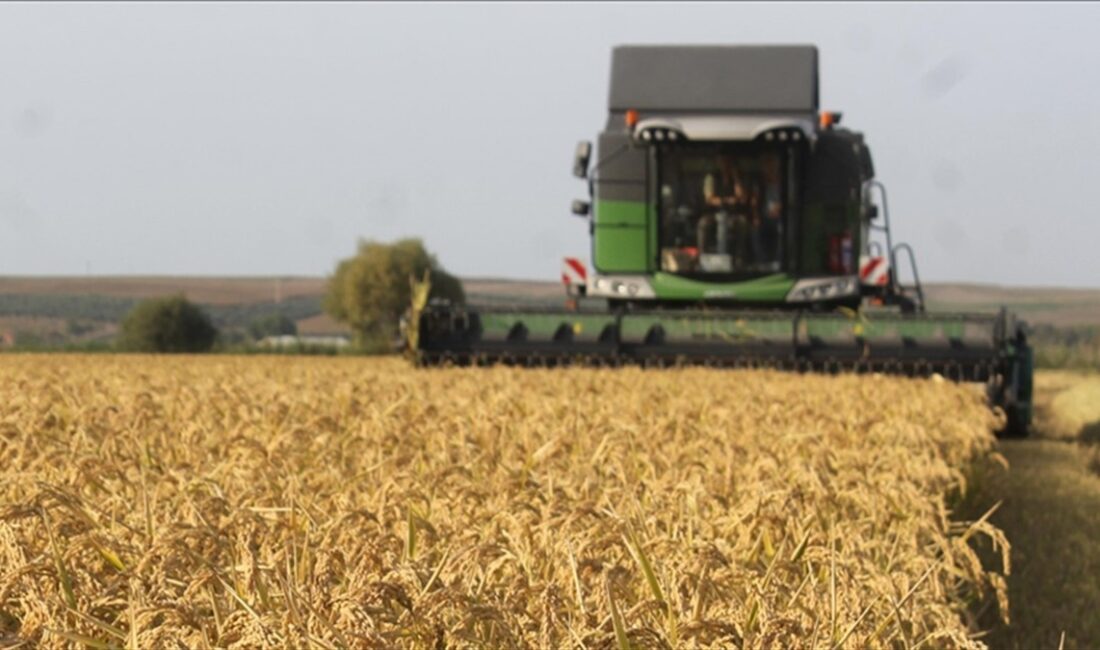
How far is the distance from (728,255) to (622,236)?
107cm

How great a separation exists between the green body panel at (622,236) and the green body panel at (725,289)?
1.16ft

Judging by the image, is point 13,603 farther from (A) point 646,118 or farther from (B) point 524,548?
(A) point 646,118

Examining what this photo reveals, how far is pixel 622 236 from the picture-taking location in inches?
571

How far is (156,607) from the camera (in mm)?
2148

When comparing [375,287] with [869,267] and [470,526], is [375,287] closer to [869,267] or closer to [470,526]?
[869,267]

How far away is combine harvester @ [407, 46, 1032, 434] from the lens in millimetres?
13422

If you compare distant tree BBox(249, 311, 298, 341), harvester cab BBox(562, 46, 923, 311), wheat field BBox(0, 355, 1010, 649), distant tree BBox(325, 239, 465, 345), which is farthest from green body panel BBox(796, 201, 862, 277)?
distant tree BBox(249, 311, 298, 341)

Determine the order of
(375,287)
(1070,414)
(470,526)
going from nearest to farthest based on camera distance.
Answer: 1. (470,526)
2. (1070,414)
3. (375,287)

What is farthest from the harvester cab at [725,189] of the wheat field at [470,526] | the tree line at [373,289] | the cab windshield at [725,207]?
the tree line at [373,289]

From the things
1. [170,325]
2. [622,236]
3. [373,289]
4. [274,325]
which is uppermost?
[622,236]

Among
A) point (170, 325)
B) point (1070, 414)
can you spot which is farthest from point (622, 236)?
point (170, 325)

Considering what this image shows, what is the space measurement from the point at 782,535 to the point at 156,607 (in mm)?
1953

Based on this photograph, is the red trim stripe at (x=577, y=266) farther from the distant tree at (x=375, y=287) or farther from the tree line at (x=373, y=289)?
the distant tree at (x=375, y=287)

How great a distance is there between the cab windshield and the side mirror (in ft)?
2.41
